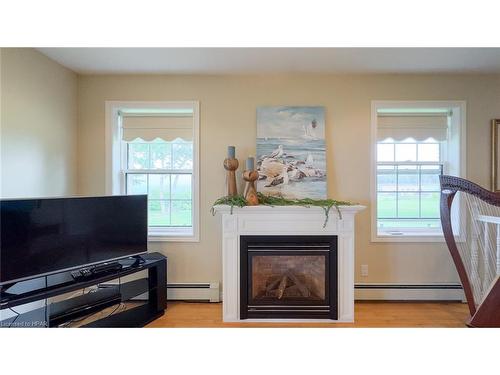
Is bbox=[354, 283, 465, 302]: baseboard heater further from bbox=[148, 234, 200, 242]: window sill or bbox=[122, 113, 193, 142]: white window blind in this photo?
bbox=[122, 113, 193, 142]: white window blind

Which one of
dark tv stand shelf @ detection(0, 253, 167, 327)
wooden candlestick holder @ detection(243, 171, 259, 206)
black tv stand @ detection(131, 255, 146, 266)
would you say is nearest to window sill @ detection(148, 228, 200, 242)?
dark tv stand shelf @ detection(0, 253, 167, 327)

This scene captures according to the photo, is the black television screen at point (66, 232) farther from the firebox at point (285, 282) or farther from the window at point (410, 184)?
the window at point (410, 184)

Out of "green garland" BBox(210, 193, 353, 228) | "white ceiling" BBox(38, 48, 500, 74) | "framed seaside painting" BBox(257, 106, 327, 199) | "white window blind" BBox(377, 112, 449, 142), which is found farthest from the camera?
"white window blind" BBox(377, 112, 449, 142)

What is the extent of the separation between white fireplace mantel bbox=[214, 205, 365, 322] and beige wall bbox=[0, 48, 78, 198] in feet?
5.20

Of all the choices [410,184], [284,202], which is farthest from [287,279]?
[410,184]

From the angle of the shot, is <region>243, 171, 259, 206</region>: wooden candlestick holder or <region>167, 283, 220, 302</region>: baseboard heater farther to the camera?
<region>167, 283, 220, 302</region>: baseboard heater

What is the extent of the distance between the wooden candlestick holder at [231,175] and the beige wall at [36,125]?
162 centimetres

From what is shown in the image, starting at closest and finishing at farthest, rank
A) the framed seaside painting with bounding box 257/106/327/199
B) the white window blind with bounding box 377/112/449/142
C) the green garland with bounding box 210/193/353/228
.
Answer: the green garland with bounding box 210/193/353/228 < the framed seaside painting with bounding box 257/106/327/199 < the white window blind with bounding box 377/112/449/142

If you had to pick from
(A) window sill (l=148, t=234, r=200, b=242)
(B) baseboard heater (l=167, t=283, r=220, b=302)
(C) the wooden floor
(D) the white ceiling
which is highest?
(D) the white ceiling

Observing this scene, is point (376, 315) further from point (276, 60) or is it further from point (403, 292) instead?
point (276, 60)

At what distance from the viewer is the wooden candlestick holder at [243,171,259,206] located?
2.30m

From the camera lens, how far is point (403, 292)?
8.60 feet

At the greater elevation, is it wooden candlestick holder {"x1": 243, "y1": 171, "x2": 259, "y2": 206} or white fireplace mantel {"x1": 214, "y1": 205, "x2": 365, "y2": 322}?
wooden candlestick holder {"x1": 243, "y1": 171, "x2": 259, "y2": 206}
